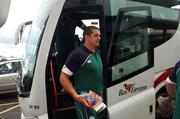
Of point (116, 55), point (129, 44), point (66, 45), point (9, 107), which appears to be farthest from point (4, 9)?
point (9, 107)

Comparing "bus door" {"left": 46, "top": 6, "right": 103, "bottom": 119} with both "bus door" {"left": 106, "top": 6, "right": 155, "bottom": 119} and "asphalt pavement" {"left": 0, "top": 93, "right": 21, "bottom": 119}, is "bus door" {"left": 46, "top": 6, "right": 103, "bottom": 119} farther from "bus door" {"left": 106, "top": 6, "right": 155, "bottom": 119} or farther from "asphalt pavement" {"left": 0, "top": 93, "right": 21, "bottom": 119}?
"asphalt pavement" {"left": 0, "top": 93, "right": 21, "bottom": 119}

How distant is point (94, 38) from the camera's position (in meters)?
5.30

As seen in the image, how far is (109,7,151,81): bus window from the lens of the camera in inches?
223

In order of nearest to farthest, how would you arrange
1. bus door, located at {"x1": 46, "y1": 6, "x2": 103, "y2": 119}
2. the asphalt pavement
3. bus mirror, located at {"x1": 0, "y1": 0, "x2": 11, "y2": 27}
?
bus mirror, located at {"x1": 0, "y1": 0, "x2": 11, "y2": 27} → bus door, located at {"x1": 46, "y1": 6, "x2": 103, "y2": 119} → the asphalt pavement

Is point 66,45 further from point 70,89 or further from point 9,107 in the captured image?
point 9,107

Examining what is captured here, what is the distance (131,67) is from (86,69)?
854 mm

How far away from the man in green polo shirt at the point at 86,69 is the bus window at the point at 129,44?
339mm

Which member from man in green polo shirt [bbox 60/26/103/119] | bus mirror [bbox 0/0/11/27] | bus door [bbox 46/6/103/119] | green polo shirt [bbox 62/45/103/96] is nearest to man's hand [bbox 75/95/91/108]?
man in green polo shirt [bbox 60/26/103/119]

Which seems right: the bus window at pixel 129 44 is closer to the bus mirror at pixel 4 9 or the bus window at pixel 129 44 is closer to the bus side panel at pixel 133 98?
the bus side panel at pixel 133 98

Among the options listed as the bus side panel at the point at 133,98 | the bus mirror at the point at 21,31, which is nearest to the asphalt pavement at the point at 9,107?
the bus mirror at the point at 21,31

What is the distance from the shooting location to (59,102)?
650 cm

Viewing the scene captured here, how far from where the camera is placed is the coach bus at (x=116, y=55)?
215 inches

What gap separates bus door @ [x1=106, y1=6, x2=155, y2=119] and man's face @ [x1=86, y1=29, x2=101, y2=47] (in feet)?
1.02

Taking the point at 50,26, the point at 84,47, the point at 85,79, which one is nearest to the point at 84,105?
the point at 85,79
